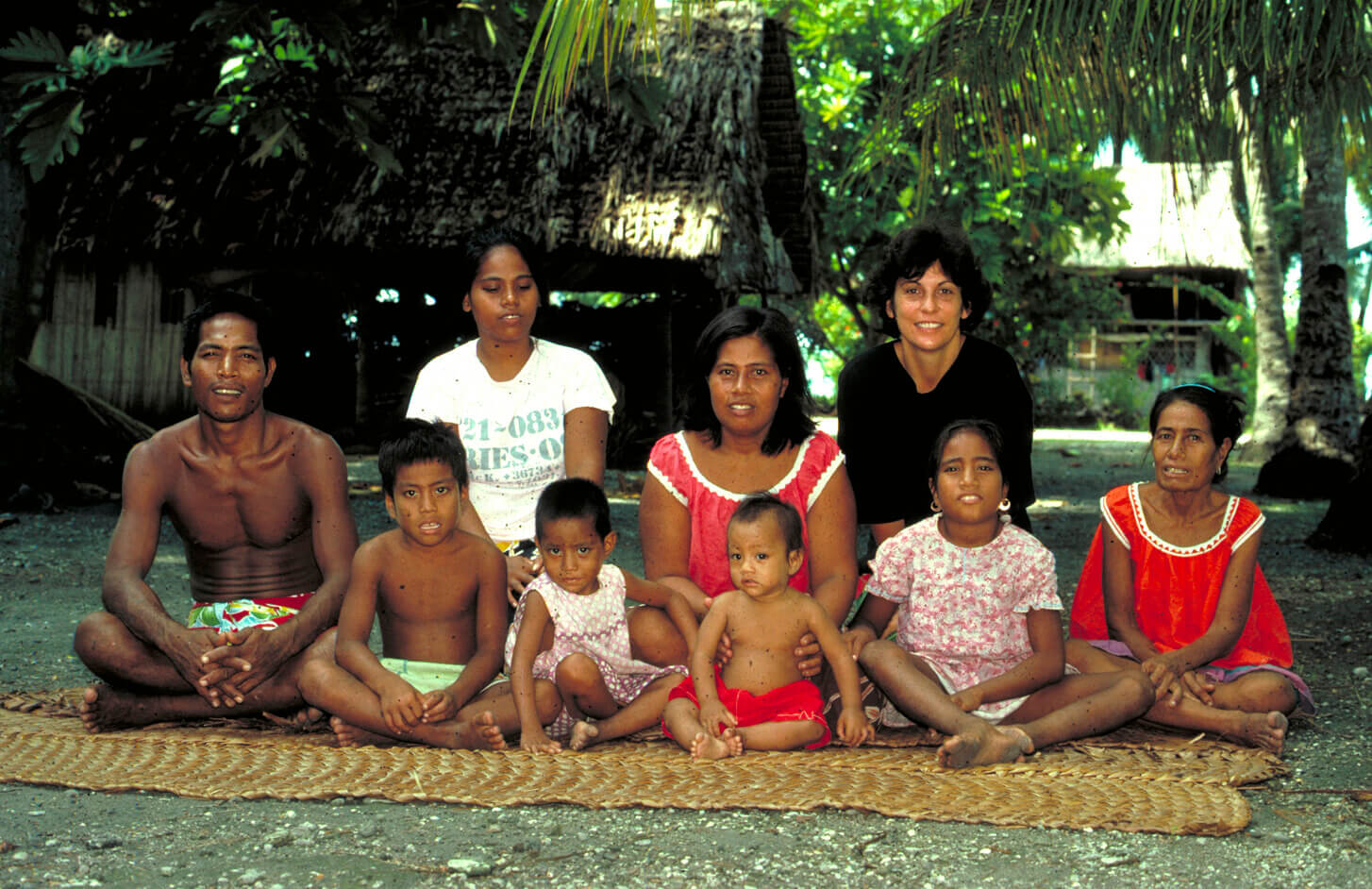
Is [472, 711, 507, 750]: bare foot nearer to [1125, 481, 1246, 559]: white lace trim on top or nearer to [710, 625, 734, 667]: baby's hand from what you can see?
[710, 625, 734, 667]: baby's hand

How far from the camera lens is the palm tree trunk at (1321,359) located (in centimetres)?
961

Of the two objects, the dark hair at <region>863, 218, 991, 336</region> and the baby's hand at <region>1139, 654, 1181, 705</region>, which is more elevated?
the dark hair at <region>863, 218, 991, 336</region>

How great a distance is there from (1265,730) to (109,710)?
2.90 meters

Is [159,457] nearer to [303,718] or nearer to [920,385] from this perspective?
[303,718]

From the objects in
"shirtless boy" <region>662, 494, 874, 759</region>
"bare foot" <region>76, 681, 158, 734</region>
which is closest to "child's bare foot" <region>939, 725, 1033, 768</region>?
"shirtless boy" <region>662, 494, 874, 759</region>

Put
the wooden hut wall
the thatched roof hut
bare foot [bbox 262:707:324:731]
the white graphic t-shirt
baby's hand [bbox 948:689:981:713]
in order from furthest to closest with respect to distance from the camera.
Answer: the wooden hut wall < the thatched roof hut < the white graphic t-shirt < bare foot [bbox 262:707:324:731] < baby's hand [bbox 948:689:981:713]

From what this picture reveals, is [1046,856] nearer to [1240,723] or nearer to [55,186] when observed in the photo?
[1240,723]

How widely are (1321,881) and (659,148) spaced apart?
26.5 feet

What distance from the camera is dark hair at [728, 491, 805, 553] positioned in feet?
10.1

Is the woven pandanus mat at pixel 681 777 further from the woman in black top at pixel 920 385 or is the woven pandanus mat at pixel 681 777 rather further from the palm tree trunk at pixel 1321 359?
the palm tree trunk at pixel 1321 359

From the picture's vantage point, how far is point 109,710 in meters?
3.22

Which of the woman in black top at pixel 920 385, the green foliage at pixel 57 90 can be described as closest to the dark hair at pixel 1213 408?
the woman in black top at pixel 920 385

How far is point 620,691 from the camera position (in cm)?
331

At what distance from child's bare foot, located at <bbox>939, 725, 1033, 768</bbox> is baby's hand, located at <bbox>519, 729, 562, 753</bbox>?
92 cm
